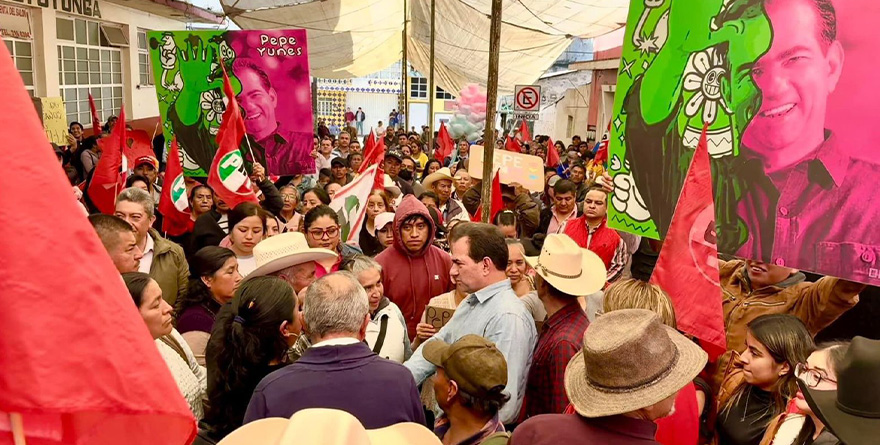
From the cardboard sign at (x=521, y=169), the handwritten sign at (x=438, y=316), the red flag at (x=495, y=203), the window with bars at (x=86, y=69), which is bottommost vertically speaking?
the handwritten sign at (x=438, y=316)

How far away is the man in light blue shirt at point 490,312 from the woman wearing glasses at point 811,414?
1.08 metres

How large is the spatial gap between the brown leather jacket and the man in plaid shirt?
2.43 ft

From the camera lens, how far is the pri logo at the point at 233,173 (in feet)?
21.2

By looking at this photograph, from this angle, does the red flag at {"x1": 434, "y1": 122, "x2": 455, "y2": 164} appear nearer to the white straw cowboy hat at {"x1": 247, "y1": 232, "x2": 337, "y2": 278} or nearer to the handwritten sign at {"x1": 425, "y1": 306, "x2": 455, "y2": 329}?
the white straw cowboy hat at {"x1": 247, "y1": 232, "x2": 337, "y2": 278}

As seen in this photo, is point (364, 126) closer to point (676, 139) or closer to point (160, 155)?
point (160, 155)

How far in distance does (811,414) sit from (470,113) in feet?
86.5

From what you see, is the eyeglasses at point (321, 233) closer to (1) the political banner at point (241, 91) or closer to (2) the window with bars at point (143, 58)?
(1) the political banner at point (241, 91)

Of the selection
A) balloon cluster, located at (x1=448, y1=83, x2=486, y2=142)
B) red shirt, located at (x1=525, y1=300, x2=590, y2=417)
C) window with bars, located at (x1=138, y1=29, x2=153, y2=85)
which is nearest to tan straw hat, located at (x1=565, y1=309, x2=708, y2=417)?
red shirt, located at (x1=525, y1=300, x2=590, y2=417)

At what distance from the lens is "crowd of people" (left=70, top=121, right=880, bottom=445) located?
7.81 feet

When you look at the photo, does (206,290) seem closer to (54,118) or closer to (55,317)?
(55,317)

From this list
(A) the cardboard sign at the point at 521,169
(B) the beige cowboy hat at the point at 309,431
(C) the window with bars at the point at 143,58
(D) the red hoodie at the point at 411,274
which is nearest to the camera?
(B) the beige cowboy hat at the point at 309,431

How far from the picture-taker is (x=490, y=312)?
147 inches

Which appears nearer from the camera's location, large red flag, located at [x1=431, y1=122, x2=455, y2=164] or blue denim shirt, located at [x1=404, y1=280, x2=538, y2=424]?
blue denim shirt, located at [x1=404, y1=280, x2=538, y2=424]

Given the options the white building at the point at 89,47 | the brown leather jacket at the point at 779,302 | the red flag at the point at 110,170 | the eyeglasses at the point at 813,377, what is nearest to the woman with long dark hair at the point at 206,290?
the brown leather jacket at the point at 779,302
